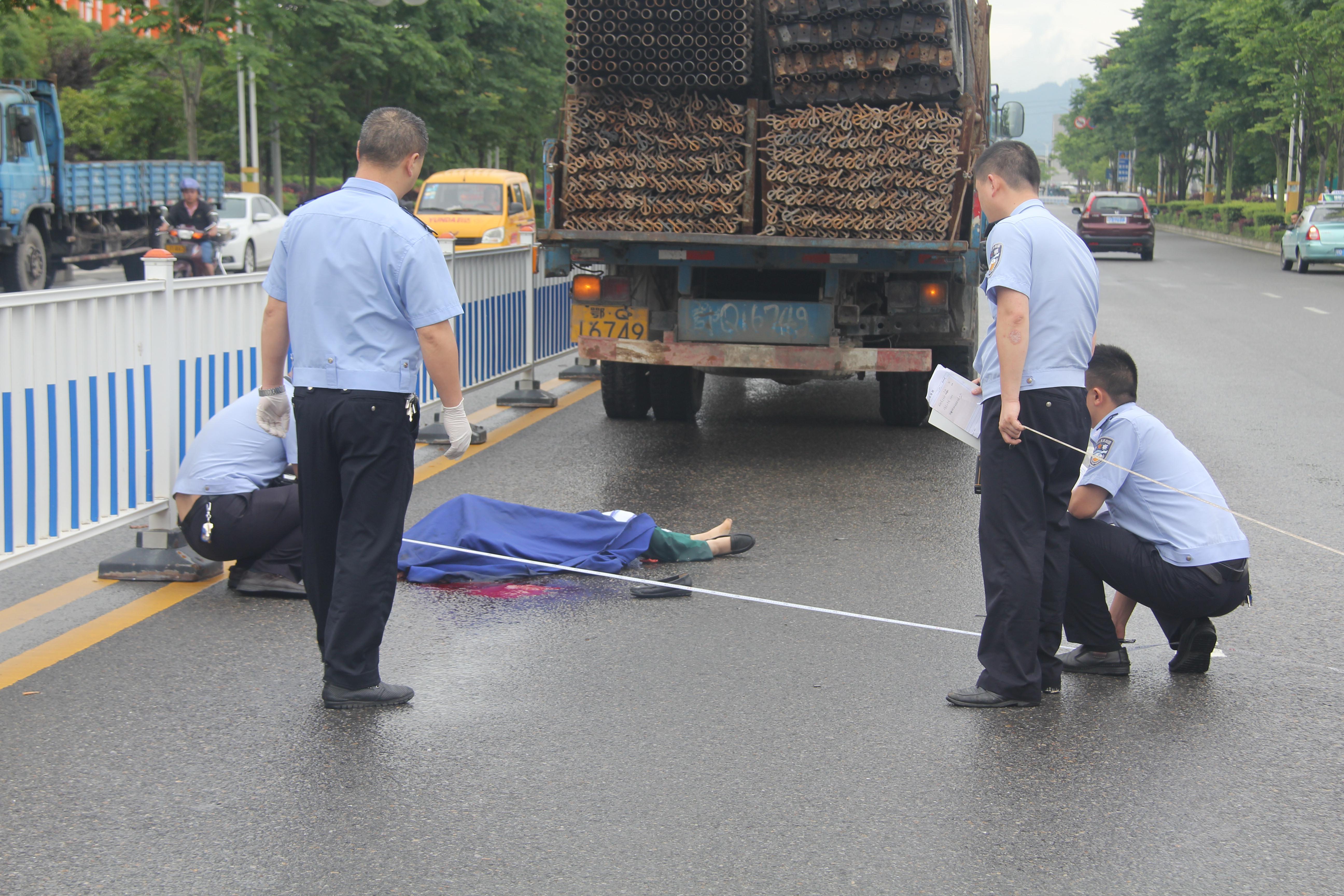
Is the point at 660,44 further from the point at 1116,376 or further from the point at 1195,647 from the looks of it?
the point at 1195,647

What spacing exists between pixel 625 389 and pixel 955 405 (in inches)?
233

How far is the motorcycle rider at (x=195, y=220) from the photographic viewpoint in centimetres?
2119

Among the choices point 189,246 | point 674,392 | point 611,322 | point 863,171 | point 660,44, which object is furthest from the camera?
point 189,246

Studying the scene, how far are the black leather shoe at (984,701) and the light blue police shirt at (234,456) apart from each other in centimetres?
280

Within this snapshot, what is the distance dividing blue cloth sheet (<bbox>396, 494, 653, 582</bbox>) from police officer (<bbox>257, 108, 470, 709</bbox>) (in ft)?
5.16

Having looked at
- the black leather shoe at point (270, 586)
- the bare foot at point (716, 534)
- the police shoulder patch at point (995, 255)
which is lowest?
the black leather shoe at point (270, 586)

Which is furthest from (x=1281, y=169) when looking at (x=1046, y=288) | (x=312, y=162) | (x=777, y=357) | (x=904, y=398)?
(x=1046, y=288)

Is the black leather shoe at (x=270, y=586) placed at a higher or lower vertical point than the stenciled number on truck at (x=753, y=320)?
lower

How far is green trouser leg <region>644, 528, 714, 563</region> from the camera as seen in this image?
255 inches

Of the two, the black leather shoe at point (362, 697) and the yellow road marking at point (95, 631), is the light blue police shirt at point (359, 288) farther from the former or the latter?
the yellow road marking at point (95, 631)

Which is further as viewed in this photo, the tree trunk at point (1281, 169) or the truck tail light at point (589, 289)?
the tree trunk at point (1281, 169)

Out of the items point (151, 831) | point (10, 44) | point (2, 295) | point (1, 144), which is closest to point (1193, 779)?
point (151, 831)

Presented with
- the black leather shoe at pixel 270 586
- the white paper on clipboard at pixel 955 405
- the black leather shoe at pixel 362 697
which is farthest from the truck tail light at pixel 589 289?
the black leather shoe at pixel 362 697

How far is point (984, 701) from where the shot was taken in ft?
15.1
